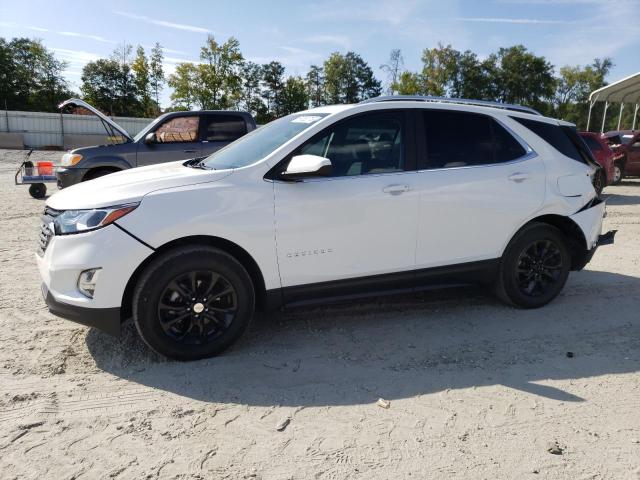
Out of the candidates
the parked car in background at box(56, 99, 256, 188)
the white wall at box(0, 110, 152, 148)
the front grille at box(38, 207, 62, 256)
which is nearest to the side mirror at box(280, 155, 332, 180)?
the front grille at box(38, 207, 62, 256)

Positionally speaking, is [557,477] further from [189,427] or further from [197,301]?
[197,301]

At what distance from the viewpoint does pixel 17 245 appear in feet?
23.1

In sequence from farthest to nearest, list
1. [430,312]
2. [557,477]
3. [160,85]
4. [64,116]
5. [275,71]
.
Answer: [275,71], [160,85], [64,116], [430,312], [557,477]

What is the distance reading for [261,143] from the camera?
167 inches

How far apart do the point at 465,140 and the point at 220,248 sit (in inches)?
89.4

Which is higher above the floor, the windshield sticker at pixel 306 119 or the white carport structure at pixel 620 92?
the white carport structure at pixel 620 92

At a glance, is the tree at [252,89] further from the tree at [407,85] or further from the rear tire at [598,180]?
the rear tire at [598,180]

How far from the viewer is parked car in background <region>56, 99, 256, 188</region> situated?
9.20 m

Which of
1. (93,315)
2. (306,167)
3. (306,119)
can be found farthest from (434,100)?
(93,315)

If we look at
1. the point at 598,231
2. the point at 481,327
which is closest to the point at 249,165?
the point at 481,327

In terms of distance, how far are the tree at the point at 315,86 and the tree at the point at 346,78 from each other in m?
0.54

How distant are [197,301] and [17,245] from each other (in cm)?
484

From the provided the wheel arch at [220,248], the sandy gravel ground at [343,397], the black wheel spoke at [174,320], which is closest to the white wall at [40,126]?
the sandy gravel ground at [343,397]

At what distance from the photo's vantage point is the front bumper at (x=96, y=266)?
329 cm
